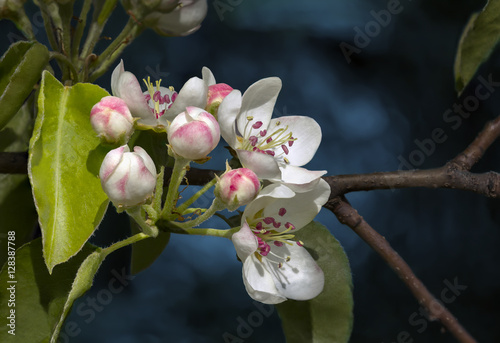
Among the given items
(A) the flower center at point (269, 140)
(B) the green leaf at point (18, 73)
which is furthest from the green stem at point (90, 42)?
(A) the flower center at point (269, 140)

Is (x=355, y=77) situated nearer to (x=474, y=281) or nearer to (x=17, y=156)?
(x=474, y=281)

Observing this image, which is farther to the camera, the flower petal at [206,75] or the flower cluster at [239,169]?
the flower petal at [206,75]

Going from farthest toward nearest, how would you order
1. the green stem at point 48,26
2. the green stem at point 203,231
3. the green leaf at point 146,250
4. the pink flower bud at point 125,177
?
the green leaf at point 146,250
the green stem at point 48,26
the green stem at point 203,231
the pink flower bud at point 125,177

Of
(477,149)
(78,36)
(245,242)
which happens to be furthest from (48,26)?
(477,149)

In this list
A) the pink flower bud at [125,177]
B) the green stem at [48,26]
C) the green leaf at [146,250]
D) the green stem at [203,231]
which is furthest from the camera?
the green leaf at [146,250]

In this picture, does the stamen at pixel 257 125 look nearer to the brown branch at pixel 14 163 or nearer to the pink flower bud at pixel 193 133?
the pink flower bud at pixel 193 133

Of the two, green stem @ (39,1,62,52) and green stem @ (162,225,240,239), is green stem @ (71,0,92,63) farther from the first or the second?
green stem @ (162,225,240,239)

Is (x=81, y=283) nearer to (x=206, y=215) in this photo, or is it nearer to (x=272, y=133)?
(x=206, y=215)
